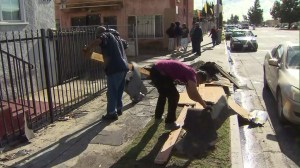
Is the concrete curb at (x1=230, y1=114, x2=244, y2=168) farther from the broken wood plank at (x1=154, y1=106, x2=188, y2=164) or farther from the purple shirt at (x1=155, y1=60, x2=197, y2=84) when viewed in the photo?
the purple shirt at (x1=155, y1=60, x2=197, y2=84)

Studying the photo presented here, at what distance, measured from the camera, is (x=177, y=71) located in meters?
5.05

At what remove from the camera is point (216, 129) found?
5.29 m

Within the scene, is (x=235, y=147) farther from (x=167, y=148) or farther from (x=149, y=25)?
(x=149, y=25)

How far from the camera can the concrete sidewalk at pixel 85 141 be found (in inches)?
182

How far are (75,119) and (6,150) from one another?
1.74m

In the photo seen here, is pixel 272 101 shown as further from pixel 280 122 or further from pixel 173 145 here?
pixel 173 145

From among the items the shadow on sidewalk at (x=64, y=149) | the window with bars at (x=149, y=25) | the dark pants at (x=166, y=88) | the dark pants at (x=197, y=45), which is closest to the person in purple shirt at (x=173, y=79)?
the dark pants at (x=166, y=88)

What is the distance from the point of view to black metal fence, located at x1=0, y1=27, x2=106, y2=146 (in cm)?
542

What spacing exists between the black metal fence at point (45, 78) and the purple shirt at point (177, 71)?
7.09 feet

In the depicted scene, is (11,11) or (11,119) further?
(11,11)

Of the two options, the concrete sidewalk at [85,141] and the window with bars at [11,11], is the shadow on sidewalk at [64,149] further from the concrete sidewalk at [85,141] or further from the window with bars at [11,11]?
the window with bars at [11,11]

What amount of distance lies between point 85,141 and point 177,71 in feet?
5.96

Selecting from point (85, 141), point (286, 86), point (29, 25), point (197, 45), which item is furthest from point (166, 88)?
point (197, 45)

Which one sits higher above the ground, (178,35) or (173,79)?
(178,35)
